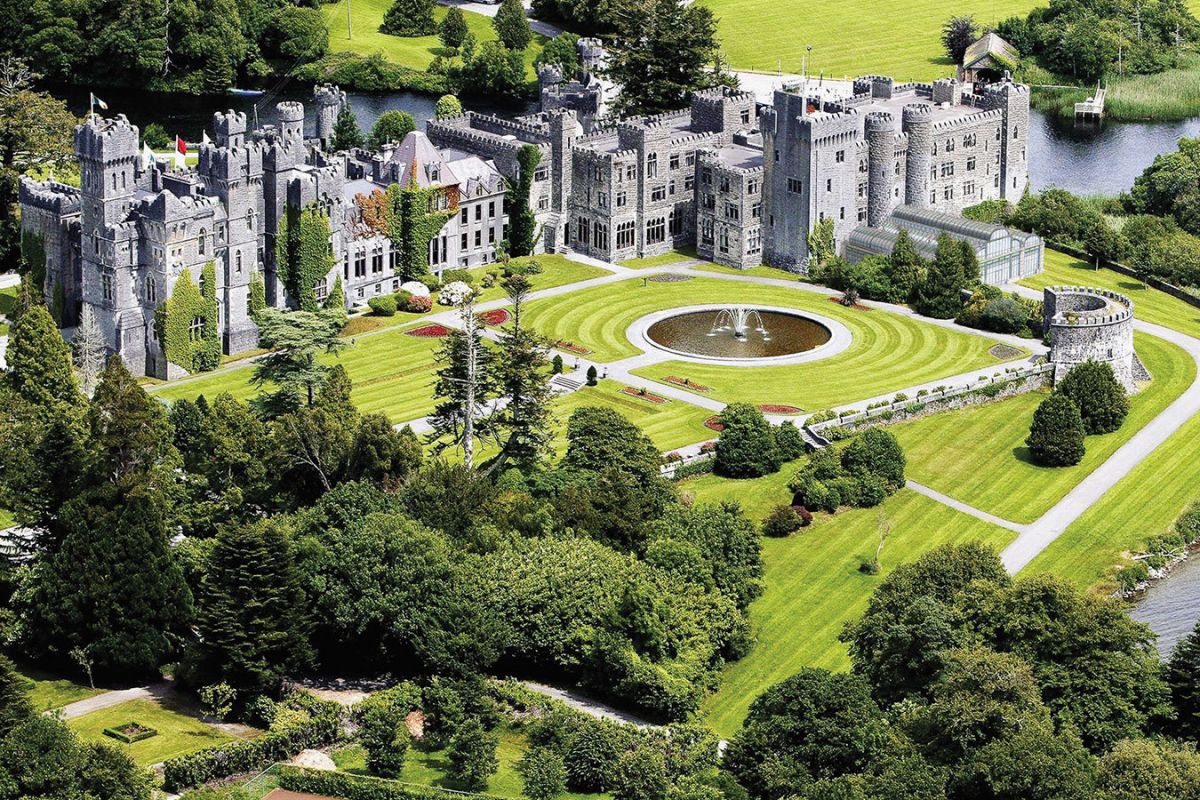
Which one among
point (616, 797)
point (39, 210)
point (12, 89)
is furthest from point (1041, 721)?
point (12, 89)

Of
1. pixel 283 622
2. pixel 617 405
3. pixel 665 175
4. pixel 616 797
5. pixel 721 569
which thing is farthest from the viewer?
pixel 665 175

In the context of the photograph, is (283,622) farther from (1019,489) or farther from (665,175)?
(665,175)

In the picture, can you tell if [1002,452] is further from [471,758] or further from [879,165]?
[471,758]

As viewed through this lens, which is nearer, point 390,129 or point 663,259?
point 663,259

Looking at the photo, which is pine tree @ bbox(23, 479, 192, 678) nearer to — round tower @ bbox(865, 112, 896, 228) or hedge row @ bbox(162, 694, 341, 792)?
hedge row @ bbox(162, 694, 341, 792)

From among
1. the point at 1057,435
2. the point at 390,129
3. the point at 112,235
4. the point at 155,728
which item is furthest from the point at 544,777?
the point at 390,129

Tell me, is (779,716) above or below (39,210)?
below

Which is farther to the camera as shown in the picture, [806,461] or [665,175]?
[665,175]

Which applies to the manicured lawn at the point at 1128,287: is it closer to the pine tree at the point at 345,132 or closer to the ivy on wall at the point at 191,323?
the pine tree at the point at 345,132
